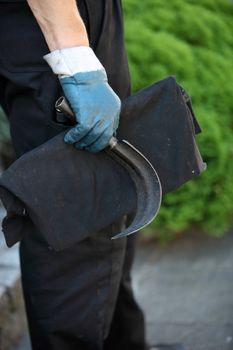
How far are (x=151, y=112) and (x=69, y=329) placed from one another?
673mm

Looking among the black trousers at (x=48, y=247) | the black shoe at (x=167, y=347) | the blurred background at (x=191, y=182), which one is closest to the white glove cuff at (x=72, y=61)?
the black trousers at (x=48, y=247)

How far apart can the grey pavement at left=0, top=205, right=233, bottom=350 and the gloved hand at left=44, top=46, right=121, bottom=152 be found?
1.20 m

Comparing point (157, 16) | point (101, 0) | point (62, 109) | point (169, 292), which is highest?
point (101, 0)

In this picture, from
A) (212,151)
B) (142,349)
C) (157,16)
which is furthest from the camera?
(157,16)

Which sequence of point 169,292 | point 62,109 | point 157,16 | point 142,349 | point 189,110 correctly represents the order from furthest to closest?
point 157,16 < point 169,292 < point 142,349 < point 189,110 < point 62,109

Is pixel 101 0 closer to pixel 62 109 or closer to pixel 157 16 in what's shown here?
pixel 62 109

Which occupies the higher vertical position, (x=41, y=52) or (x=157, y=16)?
(x=41, y=52)

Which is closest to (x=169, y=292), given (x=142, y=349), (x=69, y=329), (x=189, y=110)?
(x=142, y=349)

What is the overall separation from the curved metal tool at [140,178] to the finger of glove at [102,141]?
0.09 ft

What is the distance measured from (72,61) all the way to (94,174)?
1.00 feet

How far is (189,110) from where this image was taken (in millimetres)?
1890

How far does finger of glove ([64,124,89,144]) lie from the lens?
1.63m

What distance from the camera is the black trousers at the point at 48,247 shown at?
1744mm

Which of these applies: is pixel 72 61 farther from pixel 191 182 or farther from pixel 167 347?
pixel 191 182
